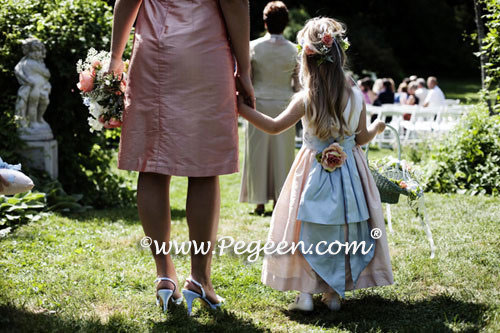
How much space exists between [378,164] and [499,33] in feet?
6.61

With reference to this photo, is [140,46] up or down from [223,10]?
down

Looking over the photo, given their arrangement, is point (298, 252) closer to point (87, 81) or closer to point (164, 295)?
point (164, 295)

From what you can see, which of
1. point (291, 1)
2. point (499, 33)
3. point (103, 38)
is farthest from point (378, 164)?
point (291, 1)

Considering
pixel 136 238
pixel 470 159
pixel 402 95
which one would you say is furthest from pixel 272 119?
pixel 402 95

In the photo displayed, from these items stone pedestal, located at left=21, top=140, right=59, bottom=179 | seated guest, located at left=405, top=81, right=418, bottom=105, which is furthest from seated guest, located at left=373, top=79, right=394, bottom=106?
stone pedestal, located at left=21, top=140, right=59, bottom=179

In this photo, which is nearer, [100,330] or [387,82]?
[100,330]

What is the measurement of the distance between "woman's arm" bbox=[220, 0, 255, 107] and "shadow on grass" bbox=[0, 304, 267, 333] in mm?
1151

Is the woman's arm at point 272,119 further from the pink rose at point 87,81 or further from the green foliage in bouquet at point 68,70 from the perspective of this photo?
the green foliage in bouquet at point 68,70

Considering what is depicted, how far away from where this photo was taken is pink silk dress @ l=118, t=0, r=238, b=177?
2861mm

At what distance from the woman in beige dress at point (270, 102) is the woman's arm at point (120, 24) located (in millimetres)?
3097

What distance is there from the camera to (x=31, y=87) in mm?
5918

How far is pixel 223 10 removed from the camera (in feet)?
9.60

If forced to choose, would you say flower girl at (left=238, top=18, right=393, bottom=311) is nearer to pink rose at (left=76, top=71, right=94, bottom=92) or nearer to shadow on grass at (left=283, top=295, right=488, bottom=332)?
shadow on grass at (left=283, top=295, right=488, bottom=332)

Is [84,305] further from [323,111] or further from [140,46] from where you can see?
[323,111]
